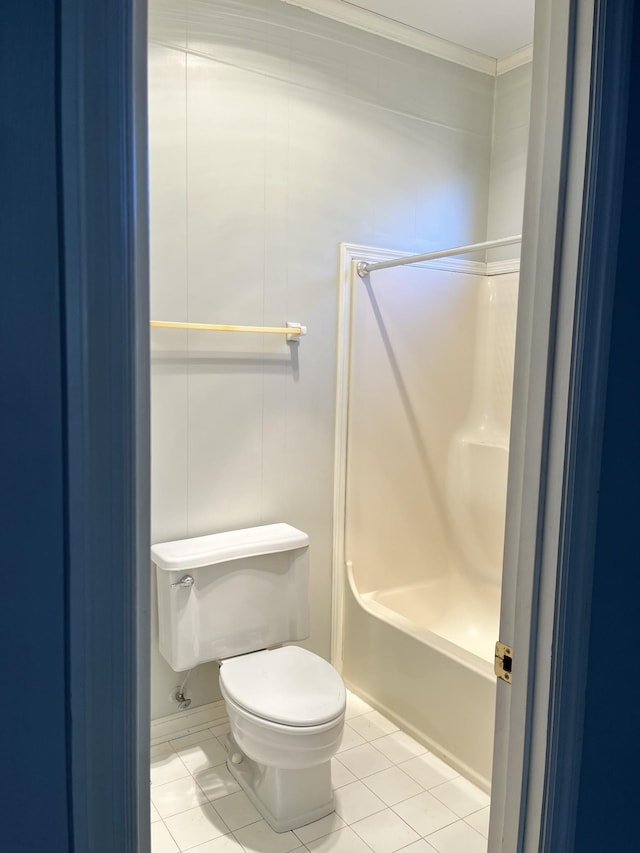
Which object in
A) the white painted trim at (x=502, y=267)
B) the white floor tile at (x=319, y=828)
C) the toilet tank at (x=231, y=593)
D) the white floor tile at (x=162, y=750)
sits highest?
the white painted trim at (x=502, y=267)

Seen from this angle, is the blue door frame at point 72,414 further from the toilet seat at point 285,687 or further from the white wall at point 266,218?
the white wall at point 266,218

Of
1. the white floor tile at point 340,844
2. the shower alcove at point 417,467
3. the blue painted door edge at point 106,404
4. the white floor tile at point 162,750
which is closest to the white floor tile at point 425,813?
the white floor tile at point 340,844

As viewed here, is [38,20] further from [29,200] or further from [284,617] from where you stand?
[284,617]

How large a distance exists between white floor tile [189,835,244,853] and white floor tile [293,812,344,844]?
18 centimetres

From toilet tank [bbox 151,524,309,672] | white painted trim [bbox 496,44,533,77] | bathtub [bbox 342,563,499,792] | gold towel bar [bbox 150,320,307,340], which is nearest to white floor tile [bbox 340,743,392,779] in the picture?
bathtub [bbox 342,563,499,792]

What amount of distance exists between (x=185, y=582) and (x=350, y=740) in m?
0.89

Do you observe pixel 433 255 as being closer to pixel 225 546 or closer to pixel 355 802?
pixel 225 546

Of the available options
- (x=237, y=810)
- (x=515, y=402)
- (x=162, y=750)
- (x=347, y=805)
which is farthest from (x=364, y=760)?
(x=515, y=402)

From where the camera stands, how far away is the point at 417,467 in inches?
108

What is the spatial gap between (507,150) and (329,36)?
2.97 feet

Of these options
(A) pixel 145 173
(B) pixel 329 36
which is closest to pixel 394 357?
(B) pixel 329 36

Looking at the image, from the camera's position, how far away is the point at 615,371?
0.99 meters

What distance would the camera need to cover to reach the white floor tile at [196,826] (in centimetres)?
184

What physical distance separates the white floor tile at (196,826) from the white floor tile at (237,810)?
0.02 metres
